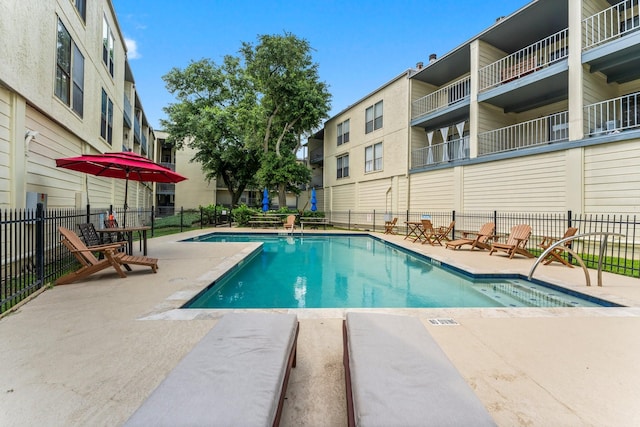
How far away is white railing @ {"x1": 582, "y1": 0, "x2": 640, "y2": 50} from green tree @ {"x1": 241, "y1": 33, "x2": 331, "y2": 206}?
15.4 meters

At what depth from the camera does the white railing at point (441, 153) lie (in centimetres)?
1399

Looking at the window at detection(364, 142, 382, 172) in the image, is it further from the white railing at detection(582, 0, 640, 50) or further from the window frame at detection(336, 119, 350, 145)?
the white railing at detection(582, 0, 640, 50)

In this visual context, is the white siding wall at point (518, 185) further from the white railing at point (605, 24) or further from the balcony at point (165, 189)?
the balcony at point (165, 189)

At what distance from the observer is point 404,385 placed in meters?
1.59

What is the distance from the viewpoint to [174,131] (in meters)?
26.7

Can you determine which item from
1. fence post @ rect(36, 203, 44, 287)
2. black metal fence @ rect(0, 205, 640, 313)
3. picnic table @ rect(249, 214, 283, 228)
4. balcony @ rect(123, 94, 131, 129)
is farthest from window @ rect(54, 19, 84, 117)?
picnic table @ rect(249, 214, 283, 228)

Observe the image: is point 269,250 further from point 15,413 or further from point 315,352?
point 15,413

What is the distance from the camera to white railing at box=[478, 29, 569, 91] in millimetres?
11602

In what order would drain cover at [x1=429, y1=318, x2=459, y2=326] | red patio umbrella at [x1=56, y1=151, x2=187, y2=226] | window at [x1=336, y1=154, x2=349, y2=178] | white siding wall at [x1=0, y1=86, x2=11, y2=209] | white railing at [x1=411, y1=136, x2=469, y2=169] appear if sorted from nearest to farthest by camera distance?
drain cover at [x1=429, y1=318, x2=459, y2=326] < white siding wall at [x1=0, y1=86, x2=11, y2=209] < red patio umbrella at [x1=56, y1=151, x2=187, y2=226] < white railing at [x1=411, y1=136, x2=469, y2=169] < window at [x1=336, y1=154, x2=349, y2=178]

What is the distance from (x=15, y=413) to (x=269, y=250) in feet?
30.0

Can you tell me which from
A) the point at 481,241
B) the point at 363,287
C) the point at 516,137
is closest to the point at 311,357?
the point at 363,287

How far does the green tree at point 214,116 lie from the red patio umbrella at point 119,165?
16.2 m

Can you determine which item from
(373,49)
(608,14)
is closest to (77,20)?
(373,49)

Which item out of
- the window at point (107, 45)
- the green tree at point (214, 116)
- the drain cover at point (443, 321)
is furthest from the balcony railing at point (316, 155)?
the drain cover at point (443, 321)
